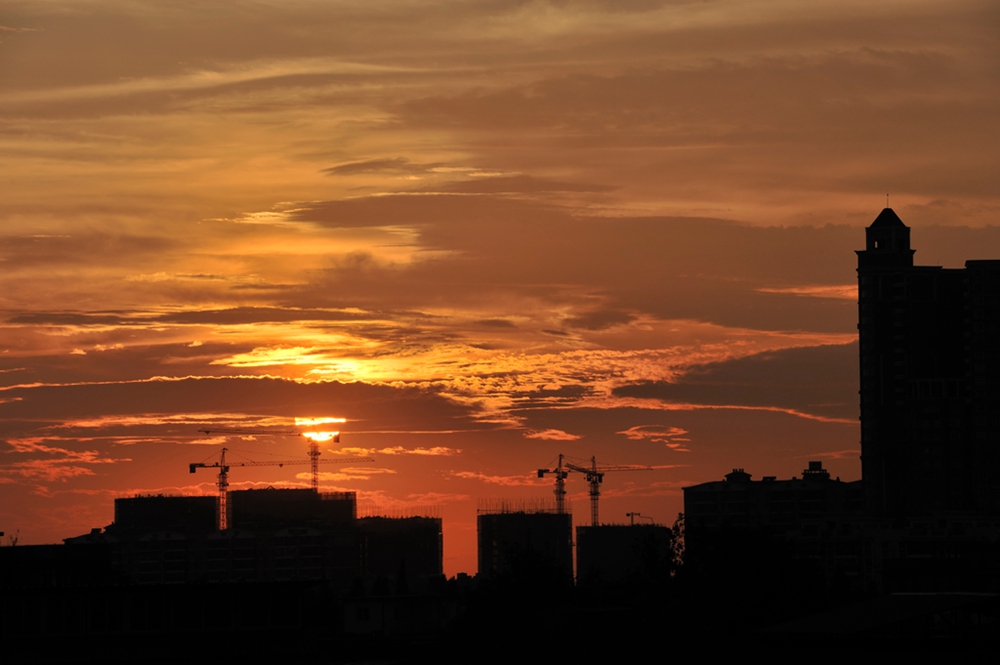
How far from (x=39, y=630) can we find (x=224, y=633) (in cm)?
933

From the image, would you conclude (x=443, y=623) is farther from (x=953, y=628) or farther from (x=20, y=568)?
(x=953, y=628)

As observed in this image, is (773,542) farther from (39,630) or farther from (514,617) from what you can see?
(39,630)

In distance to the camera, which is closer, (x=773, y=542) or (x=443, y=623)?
Answer: (x=773, y=542)

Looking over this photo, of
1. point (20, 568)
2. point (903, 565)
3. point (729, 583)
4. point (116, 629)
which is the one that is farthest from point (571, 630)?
point (903, 565)

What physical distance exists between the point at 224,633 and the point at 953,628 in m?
36.2

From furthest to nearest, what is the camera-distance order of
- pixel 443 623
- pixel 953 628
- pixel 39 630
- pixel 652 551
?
pixel 443 623, pixel 652 551, pixel 39 630, pixel 953 628

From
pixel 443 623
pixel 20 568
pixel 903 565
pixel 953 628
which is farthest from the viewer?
pixel 903 565

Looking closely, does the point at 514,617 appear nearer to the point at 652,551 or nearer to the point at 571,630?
the point at 571,630

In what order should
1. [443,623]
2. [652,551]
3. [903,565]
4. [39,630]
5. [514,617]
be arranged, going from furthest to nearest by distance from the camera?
[903,565] → [443,623] → [652,551] → [514,617] → [39,630]

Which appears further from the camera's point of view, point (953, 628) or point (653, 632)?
point (653, 632)

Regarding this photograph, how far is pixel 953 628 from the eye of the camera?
212 ft

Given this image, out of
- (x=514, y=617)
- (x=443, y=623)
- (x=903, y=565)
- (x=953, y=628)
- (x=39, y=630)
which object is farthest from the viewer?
(x=903, y=565)

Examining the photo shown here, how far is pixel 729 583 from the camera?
109750 mm

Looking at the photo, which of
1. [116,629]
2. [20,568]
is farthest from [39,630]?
[20,568]
